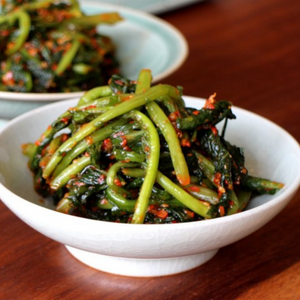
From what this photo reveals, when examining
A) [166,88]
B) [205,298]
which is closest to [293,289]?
[205,298]

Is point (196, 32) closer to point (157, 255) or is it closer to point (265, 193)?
point (265, 193)

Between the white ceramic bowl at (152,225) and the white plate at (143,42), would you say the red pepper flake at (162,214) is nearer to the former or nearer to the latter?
the white ceramic bowl at (152,225)

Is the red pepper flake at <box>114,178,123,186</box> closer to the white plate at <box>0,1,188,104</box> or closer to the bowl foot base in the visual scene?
the bowl foot base

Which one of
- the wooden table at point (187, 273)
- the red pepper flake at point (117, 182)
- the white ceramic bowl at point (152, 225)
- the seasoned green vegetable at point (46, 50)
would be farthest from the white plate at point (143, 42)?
the red pepper flake at point (117, 182)

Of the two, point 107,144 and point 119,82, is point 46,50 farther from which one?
point 107,144

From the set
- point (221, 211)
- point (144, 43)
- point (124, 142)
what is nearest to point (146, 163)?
point (124, 142)

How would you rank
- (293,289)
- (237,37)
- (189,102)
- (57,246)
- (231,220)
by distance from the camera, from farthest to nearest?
(237,37) < (189,102) < (57,246) < (293,289) < (231,220)
